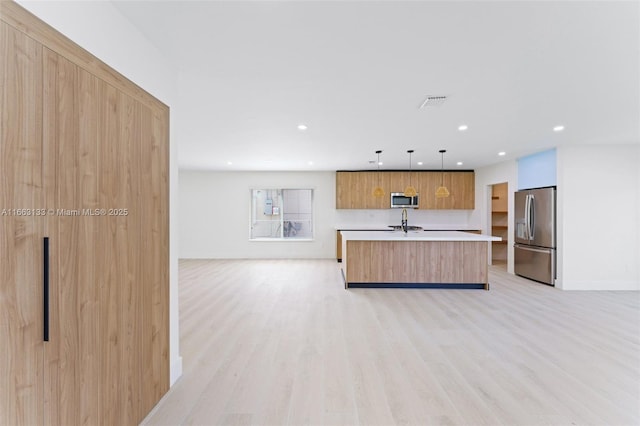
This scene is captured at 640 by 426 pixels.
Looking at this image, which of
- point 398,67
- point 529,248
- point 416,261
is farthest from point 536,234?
point 398,67

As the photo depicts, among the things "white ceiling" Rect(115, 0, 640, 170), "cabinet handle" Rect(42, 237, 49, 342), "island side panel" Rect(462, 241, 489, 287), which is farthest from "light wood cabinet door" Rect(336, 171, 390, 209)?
"cabinet handle" Rect(42, 237, 49, 342)

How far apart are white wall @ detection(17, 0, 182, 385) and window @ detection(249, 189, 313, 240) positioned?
5872 millimetres

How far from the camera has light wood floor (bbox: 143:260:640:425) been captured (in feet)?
6.29

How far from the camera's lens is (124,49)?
1.69m

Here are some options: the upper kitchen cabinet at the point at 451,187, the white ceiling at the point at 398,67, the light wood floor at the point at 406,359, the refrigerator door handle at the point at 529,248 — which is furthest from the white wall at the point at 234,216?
the refrigerator door handle at the point at 529,248

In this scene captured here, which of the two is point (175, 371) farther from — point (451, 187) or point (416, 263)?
point (451, 187)

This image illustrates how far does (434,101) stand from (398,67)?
0.87m

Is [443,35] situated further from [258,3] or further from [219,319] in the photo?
[219,319]

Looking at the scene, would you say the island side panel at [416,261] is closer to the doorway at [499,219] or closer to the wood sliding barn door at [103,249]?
the doorway at [499,219]

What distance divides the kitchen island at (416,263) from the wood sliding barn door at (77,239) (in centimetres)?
362

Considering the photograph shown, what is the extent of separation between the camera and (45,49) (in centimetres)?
118

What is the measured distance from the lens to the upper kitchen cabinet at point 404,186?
7.77m

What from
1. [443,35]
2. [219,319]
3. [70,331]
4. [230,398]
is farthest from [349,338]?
[443,35]

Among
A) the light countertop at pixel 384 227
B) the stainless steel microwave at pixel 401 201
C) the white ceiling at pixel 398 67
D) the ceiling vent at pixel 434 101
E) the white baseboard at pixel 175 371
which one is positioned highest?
the white ceiling at pixel 398 67
